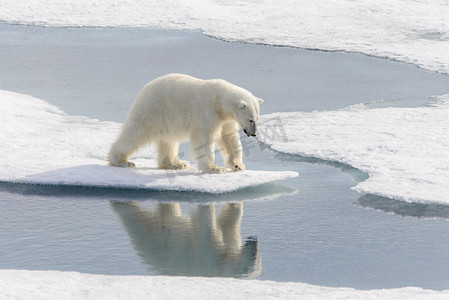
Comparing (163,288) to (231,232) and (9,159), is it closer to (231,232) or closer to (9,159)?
(231,232)

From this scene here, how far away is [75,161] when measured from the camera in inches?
264

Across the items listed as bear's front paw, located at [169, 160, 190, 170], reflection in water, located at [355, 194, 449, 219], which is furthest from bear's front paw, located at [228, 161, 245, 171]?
reflection in water, located at [355, 194, 449, 219]

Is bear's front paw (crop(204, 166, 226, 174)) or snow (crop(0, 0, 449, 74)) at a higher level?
snow (crop(0, 0, 449, 74))

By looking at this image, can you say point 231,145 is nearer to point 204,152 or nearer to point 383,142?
point 204,152

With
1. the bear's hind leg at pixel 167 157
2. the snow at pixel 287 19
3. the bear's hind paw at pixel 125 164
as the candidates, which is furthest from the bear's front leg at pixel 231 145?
the snow at pixel 287 19

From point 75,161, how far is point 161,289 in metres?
2.77

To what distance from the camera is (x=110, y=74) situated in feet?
36.4

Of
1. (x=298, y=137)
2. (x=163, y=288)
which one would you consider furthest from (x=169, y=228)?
(x=298, y=137)

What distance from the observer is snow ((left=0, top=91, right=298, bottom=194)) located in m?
6.14

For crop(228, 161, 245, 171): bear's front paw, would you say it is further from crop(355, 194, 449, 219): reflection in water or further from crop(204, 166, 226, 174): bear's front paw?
crop(355, 194, 449, 219): reflection in water

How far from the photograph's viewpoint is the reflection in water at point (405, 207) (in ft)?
18.2

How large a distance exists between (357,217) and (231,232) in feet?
3.23

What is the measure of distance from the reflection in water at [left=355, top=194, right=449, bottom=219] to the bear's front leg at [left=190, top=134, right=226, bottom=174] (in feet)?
4.15

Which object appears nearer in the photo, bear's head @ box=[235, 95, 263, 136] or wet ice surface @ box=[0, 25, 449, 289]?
wet ice surface @ box=[0, 25, 449, 289]
